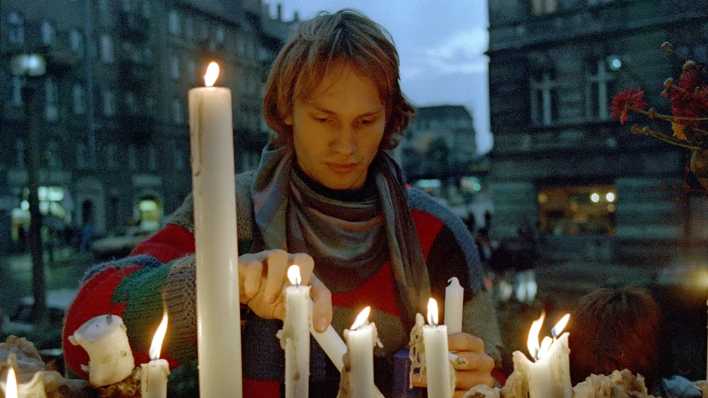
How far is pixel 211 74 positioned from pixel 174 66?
35024 millimetres

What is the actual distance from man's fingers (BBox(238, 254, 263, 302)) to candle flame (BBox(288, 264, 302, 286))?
0.06 metres

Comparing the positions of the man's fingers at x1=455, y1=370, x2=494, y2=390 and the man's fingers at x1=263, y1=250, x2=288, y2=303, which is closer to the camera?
the man's fingers at x1=263, y1=250, x2=288, y2=303

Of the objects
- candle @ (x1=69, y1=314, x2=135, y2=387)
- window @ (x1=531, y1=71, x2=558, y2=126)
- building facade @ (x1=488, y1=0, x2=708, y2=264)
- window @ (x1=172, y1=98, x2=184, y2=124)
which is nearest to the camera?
candle @ (x1=69, y1=314, x2=135, y2=387)

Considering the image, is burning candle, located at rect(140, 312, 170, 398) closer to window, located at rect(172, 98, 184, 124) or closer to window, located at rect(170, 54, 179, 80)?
window, located at rect(172, 98, 184, 124)

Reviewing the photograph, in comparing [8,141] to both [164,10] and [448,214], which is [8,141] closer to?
[164,10]

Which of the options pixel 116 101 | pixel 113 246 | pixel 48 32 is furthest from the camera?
pixel 116 101

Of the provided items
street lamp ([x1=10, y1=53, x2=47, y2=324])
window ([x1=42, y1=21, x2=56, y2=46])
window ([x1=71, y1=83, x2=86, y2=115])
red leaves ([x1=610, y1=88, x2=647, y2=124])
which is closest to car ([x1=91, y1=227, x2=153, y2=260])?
window ([x1=71, y1=83, x2=86, y2=115])

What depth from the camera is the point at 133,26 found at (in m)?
31.6

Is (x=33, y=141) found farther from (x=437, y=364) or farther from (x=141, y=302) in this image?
(x=437, y=364)

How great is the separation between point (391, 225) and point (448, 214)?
28 centimetres

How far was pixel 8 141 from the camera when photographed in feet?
84.4

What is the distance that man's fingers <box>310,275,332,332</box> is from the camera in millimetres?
775

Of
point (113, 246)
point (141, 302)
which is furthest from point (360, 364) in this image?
point (113, 246)

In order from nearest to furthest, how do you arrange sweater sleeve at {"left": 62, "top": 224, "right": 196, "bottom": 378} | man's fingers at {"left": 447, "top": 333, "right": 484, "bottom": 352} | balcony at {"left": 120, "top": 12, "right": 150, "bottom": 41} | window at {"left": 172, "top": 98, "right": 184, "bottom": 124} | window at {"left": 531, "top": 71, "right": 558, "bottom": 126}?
man's fingers at {"left": 447, "top": 333, "right": 484, "bottom": 352}
sweater sleeve at {"left": 62, "top": 224, "right": 196, "bottom": 378}
window at {"left": 531, "top": 71, "right": 558, "bottom": 126}
balcony at {"left": 120, "top": 12, "right": 150, "bottom": 41}
window at {"left": 172, "top": 98, "right": 184, "bottom": 124}
